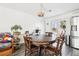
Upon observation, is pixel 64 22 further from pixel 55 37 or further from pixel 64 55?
pixel 64 55

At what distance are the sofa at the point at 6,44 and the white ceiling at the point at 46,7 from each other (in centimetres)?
42

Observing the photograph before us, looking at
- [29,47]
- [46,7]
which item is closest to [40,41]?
[29,47]

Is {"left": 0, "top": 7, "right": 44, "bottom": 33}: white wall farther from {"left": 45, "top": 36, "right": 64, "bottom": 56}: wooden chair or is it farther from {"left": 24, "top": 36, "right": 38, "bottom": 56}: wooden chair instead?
{"left": 45, "top": 36, "right": 64, "bottom": 56}: wooden chair

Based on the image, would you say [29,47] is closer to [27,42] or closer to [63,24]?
[27,42]

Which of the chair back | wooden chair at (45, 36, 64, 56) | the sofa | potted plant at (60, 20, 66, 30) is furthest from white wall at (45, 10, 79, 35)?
the sofa

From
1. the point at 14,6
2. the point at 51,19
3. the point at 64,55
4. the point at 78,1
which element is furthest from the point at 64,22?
the point at 14,6

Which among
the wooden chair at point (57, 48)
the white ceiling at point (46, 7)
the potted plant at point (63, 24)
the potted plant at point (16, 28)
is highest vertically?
the white ceiling at point (46, 7)

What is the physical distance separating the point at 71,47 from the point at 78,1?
702mm

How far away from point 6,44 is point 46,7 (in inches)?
31.6

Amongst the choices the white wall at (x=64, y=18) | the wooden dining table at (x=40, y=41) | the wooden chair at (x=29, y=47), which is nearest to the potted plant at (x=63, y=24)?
the white wall at (x=64, y=18)

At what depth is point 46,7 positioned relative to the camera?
56.6 inches

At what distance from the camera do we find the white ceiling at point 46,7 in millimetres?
1409

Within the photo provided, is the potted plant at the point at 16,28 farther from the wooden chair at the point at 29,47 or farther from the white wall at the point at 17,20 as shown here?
the wooden chair at the point at 29,47

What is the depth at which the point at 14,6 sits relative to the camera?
1424 millimetres
